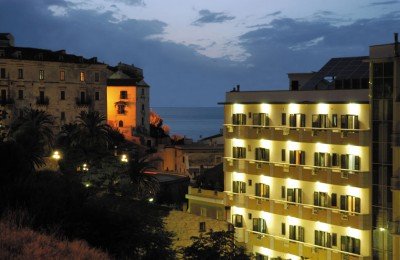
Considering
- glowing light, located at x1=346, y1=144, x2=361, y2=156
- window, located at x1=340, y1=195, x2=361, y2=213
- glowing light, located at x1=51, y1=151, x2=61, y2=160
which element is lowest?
window, located at x1=340, y1=195, x2=361, y2=213

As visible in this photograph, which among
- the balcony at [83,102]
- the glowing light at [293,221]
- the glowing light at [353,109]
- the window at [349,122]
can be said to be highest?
the balcony at [83,102]

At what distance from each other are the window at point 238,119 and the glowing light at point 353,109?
9.24m

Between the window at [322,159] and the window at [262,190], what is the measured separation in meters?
4.77

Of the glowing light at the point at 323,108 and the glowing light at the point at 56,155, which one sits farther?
the glowing light at the point at 56,155

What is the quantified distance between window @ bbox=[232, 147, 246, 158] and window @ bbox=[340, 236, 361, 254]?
10.3 meters

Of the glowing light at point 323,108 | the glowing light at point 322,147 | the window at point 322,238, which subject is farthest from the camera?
the glowing light at point 323,108

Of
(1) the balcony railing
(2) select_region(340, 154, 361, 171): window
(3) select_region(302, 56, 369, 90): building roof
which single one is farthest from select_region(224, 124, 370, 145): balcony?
(1) the balcony railing

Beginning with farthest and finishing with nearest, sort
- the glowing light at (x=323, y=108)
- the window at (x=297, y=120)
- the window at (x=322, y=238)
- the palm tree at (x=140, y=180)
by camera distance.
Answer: the palm tree at (x=140, y=180) → the window at (x=297, y=120) → the glowing light at (x=323, y=108) → the window at (x=322, y=238)

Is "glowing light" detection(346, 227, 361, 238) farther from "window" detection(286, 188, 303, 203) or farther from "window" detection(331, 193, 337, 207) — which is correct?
"window" detection(286, 188, 303, 203)

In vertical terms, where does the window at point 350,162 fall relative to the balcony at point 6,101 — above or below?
below

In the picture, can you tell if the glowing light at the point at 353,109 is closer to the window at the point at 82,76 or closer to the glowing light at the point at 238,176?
the glowing light at the point at 238,176

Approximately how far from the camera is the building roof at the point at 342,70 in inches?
1727

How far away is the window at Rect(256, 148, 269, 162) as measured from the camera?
45.4 meters

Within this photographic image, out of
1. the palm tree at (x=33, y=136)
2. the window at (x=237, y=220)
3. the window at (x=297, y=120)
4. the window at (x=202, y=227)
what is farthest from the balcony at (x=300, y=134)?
the palm tree at (x=33, y=136)
